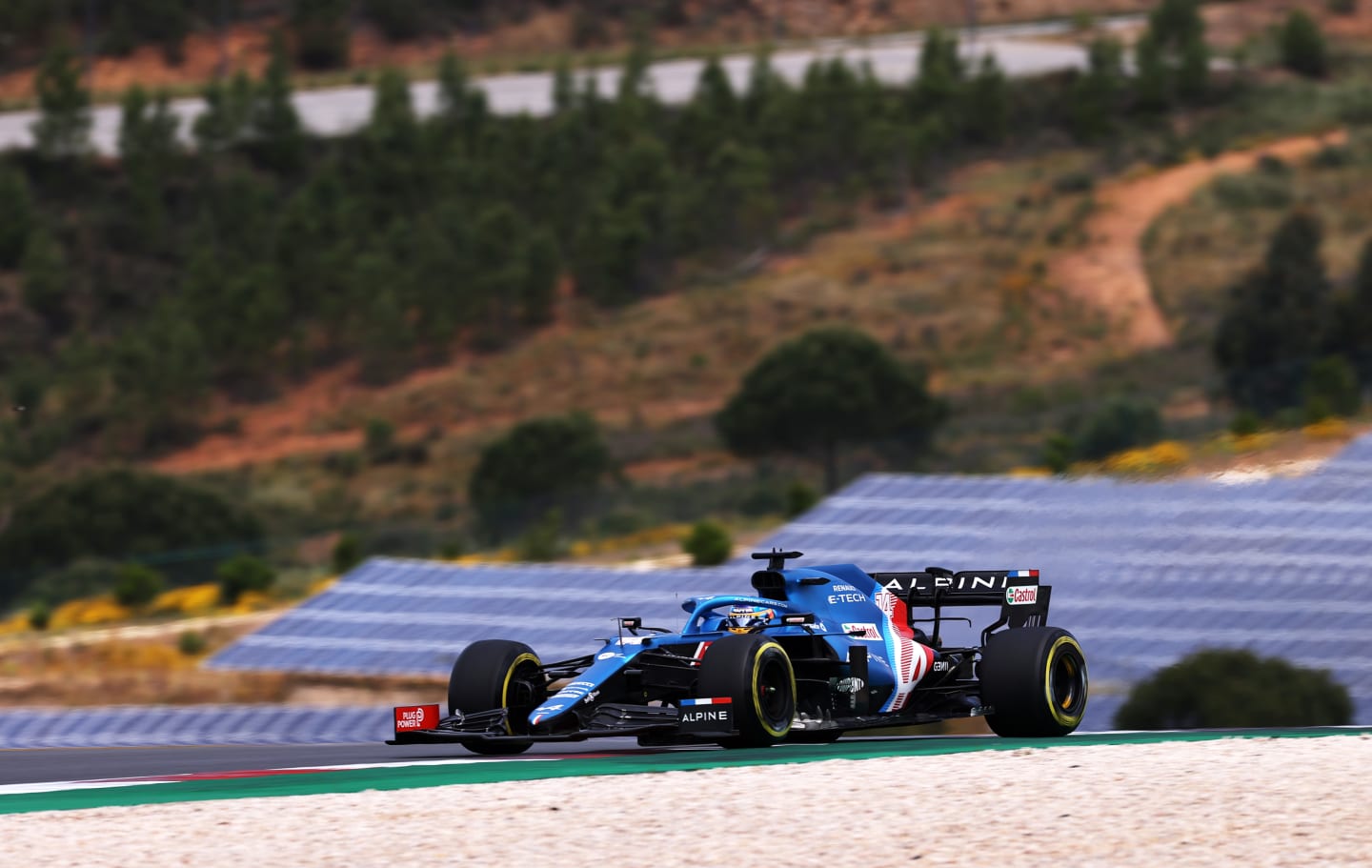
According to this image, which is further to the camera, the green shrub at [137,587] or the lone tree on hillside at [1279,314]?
the lone tree on hillside at [1279,314]

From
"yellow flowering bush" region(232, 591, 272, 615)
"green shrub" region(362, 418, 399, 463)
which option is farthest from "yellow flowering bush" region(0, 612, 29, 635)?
"green shrub" region(362, 418, 399, 463)

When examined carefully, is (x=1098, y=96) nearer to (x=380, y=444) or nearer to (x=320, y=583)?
(x=380, y=444)

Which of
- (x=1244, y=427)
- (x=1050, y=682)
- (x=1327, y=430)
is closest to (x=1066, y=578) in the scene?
(x=1050, y=682)

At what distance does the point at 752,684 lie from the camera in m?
13.0

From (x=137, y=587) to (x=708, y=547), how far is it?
13.8m

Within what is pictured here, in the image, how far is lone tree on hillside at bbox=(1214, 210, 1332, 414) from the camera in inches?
2304

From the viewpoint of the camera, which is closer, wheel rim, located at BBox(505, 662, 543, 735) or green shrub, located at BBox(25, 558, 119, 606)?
wheel rim, located at BBox(505, 662, 543, 735)

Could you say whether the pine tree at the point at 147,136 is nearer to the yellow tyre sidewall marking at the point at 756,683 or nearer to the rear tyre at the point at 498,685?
the rear tyre at the point at 498,685

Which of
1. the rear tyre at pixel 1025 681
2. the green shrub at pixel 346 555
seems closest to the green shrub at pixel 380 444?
the green shrub at pixel 346 555

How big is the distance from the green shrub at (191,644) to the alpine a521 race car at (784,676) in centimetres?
2239

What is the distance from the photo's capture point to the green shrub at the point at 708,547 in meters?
36.1

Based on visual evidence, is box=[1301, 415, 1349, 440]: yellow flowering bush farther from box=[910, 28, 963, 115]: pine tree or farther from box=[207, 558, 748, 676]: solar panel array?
box=[910, 28, 963, 115]: pine tree

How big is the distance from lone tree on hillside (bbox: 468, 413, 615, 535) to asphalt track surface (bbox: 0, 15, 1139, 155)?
96.5ft

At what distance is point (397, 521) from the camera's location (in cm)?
5891
